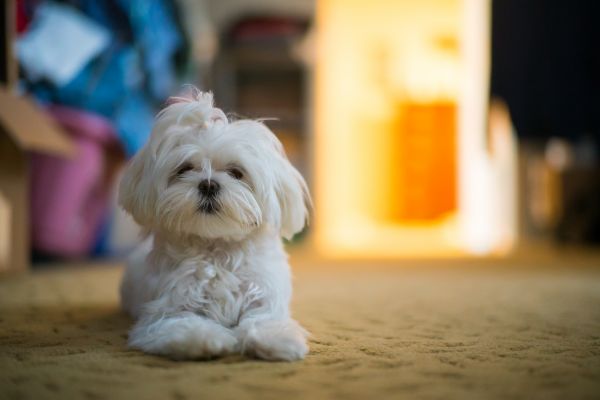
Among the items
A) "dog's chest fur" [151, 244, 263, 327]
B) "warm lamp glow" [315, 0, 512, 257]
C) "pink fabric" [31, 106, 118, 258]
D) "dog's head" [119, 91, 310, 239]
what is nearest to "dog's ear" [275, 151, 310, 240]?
"dog's head" [119, 91, 310, 239]

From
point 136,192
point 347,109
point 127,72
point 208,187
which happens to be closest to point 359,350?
point 208,187

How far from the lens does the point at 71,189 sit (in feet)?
8.76

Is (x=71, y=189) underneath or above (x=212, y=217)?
above

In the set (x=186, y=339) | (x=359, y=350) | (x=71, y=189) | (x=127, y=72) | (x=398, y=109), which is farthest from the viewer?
(x=398, y=109)

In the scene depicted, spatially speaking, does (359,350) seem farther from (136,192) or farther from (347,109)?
(347,109)

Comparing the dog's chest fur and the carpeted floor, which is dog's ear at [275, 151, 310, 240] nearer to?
the dog's chest fur

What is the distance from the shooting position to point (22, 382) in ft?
3.01

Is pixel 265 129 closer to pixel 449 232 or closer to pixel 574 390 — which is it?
pixel 574 390

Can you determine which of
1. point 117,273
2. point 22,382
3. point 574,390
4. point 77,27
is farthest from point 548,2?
point 22,382

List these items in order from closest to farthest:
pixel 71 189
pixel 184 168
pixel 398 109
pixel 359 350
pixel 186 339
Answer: pixel 186 339
pixel 359 350
pixel 184 168
pixel 71 189
pixel 398 109

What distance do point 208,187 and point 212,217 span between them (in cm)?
6

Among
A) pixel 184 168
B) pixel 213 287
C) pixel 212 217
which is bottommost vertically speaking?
pixel 213 287

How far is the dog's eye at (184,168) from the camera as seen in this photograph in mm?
1240

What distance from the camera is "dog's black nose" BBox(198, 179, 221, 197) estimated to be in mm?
1201
